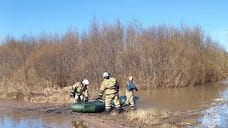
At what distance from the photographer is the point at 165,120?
991 centimetres

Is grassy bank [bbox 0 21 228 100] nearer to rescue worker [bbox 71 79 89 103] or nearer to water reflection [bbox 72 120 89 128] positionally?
rescue worker [bbox 71 79 89 103]

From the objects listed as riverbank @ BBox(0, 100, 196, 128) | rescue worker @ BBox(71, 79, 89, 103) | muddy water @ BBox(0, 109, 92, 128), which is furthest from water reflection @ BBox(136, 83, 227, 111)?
muddy water @ BBox(0, 109, 92, 128)

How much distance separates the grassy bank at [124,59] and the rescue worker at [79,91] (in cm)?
1055

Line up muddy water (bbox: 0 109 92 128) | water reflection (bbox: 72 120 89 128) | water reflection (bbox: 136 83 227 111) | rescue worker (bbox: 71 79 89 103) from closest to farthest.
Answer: water reflection (bbox: 72 120 89 128)
muddy water (bbox: 0 109 92 128)
rescue worker (bbox: 71 79 89 103)
water reflection (bbox: 136 83 227 111)

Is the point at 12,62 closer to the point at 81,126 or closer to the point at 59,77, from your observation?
the point at 59,77

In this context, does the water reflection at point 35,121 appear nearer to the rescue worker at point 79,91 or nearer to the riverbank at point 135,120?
the riverbank at point 135,120

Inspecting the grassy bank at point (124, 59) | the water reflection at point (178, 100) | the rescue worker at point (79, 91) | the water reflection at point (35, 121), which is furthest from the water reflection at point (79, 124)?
the grassy bank at point (124, 59)

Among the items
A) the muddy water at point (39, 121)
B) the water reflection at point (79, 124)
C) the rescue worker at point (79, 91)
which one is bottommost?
the water reflection at point (79, 124)

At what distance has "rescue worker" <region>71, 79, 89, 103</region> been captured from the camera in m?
13.2

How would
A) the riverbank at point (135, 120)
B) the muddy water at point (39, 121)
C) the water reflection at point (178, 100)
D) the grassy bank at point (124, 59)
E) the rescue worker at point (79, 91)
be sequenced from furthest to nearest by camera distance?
the grassy bank at point (124, 59) < the water reflection at point (178, 100) < the rescue worker at point (79, 91) < the muddy water at point (39, 121) < the riverbank at point (135, 120)

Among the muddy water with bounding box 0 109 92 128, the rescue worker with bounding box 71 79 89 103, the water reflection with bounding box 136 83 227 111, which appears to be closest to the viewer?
the muddy water with bounding box 0 109 92 128

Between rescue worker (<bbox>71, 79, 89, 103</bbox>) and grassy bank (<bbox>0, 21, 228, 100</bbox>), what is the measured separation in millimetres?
10545

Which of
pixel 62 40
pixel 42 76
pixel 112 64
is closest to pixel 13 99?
pixel 42 76

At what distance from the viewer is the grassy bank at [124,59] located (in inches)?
974
